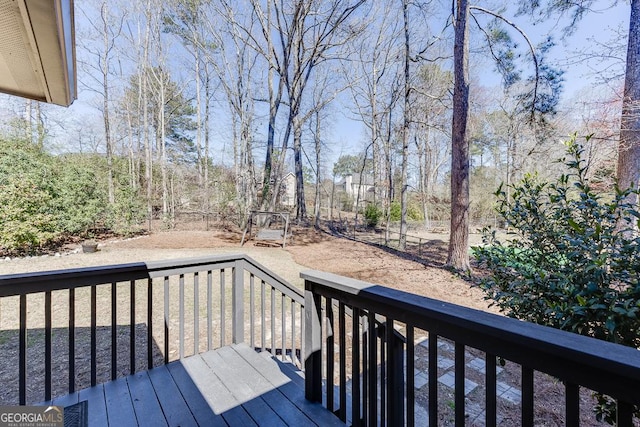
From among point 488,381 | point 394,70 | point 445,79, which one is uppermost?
point 394,70

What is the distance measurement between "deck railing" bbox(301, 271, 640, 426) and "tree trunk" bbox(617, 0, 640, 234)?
6377 millimetres

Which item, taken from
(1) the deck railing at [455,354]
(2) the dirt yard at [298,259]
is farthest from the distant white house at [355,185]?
(1) the deck railing at [455,354]

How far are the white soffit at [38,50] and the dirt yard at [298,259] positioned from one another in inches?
181

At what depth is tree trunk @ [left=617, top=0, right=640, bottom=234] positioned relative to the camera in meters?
5.17

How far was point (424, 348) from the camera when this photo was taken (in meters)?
3.51

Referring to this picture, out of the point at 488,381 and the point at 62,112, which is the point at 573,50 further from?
the point at 62,112

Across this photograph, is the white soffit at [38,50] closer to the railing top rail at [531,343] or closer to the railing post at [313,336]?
the railing post at [313,336]

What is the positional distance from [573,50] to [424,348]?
22.1 feet

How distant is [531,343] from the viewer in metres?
0.81

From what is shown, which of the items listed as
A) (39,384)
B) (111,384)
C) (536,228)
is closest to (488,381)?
(536,228)

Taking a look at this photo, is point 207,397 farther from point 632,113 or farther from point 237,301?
point 632,113

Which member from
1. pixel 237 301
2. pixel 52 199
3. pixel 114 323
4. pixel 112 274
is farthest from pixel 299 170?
pixel 114 323

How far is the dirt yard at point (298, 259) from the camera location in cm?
575

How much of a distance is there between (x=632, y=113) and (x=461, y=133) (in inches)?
109
